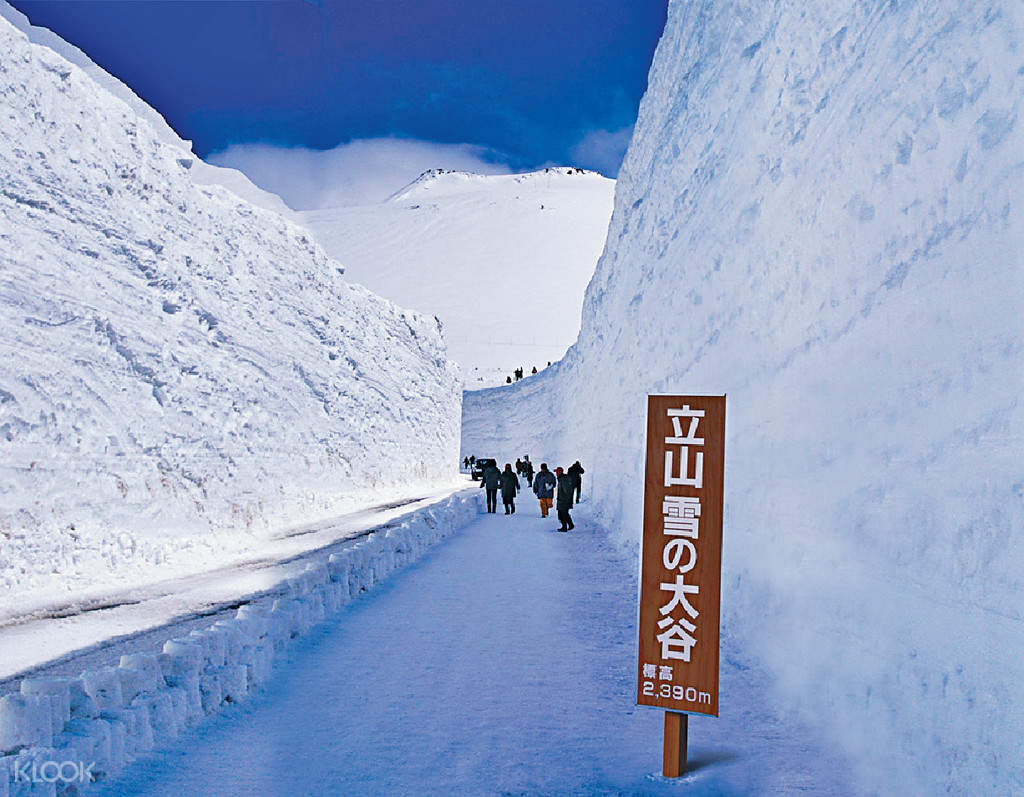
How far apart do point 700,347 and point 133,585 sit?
7.71 metres

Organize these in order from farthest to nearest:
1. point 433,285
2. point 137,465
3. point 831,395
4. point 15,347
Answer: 1. point 433,285
2. point 137,465
3. point 15,347
4. point 831,395

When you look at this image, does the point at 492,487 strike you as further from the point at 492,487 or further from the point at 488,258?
the point at 488,258

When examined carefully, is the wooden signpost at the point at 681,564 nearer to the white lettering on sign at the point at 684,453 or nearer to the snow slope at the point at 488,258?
the white lettering on sign at the point at 684,453

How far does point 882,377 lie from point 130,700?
4.28 m

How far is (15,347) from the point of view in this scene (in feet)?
29.4

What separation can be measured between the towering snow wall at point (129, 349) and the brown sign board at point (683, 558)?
7948 millimetres

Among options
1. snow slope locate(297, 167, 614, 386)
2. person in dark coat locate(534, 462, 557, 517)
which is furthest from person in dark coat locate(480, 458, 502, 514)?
snow slope locate(297, 167, 614, 386)

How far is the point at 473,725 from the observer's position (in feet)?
14.1

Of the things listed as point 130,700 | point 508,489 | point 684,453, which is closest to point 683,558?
point 684,453

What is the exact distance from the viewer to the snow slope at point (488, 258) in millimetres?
68188

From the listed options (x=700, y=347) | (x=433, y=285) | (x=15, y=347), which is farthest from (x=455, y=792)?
(x=433, y=285)

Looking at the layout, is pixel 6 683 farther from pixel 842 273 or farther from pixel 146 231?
pixel 146 231

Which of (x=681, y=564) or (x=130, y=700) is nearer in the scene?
(x=681, y=564)

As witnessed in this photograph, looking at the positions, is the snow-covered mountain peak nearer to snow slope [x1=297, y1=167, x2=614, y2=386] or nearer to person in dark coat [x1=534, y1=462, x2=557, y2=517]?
snow slope [x1=297, y1=167, x2=614, y2=386]
